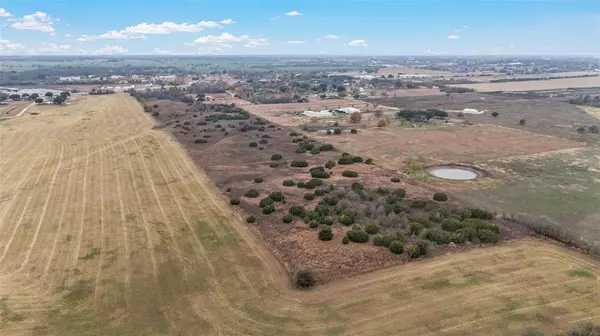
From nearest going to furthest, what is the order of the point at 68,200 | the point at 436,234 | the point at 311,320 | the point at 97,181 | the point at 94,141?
the point at 311,320
the point at 436,234
the point at 68,200
the point at 97,181
the point at 94,141

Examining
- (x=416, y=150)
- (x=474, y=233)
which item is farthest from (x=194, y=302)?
(x=416, y=150)

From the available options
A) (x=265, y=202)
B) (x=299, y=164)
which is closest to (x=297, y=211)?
(x=265, y=202)

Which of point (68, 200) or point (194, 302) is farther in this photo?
point (68, 200)

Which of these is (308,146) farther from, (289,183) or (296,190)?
(296,190)

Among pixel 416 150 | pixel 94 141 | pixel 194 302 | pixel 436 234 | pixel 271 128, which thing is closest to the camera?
pixel 194 302

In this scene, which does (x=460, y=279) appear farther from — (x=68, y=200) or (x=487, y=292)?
(x=68, y=200)

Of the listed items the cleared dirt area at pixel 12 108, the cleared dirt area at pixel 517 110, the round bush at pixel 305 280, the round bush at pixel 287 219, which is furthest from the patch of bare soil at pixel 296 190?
the cleared dirt area at pixel 517 110

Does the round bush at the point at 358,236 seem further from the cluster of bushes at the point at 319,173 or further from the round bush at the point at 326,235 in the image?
the cluster of bushes at the point at 319,173
